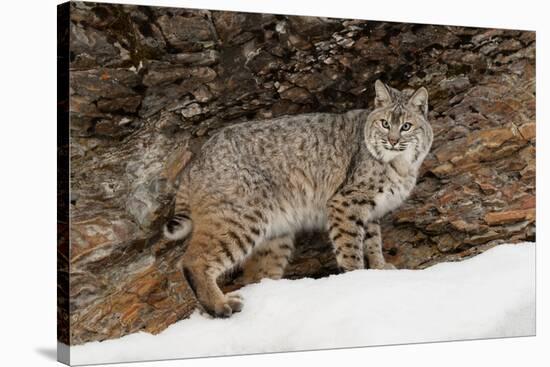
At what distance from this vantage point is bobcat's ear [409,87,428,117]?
7.19 m

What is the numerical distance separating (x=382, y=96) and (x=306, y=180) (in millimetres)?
925

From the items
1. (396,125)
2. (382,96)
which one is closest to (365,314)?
(396,125)

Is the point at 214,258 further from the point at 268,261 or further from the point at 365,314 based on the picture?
the point at 365,314

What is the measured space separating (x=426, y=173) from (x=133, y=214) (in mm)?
2626

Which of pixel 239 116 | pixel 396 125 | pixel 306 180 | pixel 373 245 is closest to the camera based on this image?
pixel 239 116

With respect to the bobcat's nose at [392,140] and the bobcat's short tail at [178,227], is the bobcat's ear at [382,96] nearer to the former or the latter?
the bobcat's nose at [392,140]

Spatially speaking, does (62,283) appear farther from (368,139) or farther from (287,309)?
(368,139)

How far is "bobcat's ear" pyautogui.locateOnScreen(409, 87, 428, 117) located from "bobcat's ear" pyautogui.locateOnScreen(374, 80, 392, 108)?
19cm

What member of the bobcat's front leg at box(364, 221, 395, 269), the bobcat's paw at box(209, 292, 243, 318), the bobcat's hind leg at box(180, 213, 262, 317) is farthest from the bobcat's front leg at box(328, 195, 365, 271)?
the bobcat's paw at box(209, 292, 243, 318)

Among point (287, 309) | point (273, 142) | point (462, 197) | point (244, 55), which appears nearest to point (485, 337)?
point (462, 197)

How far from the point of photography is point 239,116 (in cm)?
697

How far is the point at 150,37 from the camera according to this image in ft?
21.1

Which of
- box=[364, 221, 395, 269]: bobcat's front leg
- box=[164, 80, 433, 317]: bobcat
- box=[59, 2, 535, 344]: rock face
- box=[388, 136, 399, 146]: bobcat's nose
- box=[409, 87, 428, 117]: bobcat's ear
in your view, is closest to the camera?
box=[59, 2, 535, 344]: rock face

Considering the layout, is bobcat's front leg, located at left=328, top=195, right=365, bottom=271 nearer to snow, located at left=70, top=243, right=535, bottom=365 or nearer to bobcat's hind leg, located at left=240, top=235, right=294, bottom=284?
snow, located at left=70, top=243, right=535, bottom=365
